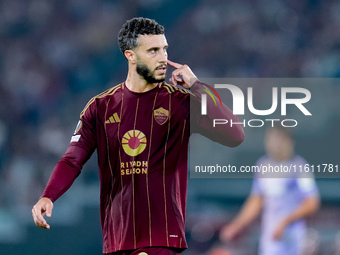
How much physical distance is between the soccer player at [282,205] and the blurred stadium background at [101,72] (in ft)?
4.43

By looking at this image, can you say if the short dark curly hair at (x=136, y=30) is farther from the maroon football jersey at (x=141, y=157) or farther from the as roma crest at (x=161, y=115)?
the as roma crest at (x=161, y=115)

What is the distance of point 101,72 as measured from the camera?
9422 millimetres

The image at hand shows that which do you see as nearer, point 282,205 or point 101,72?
point 282,205

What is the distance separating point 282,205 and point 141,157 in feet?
9.00

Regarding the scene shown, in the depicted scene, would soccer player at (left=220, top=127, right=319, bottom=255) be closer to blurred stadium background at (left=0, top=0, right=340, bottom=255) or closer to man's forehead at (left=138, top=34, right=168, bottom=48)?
blurred stadium background at (left=0, top=0, right=340, bottom=255)

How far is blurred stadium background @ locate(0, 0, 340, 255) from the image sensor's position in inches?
300

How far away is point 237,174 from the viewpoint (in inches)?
319

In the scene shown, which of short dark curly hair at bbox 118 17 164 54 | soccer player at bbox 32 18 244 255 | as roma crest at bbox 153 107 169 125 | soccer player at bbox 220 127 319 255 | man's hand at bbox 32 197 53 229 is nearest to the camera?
man's hand at bbox 32 197 53 229

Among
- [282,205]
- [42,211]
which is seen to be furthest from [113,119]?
[282,205]

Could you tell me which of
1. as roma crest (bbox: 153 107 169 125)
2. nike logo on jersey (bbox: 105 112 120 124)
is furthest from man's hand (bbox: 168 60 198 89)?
nike logo on jersey (bbox: 105 112 120 124)

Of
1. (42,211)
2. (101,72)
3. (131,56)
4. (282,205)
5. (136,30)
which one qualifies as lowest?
(42,211)

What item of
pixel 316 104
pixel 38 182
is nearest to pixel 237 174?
pixel 316 104

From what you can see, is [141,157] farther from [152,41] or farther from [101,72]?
[101,72]

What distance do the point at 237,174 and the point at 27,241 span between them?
286 cm
